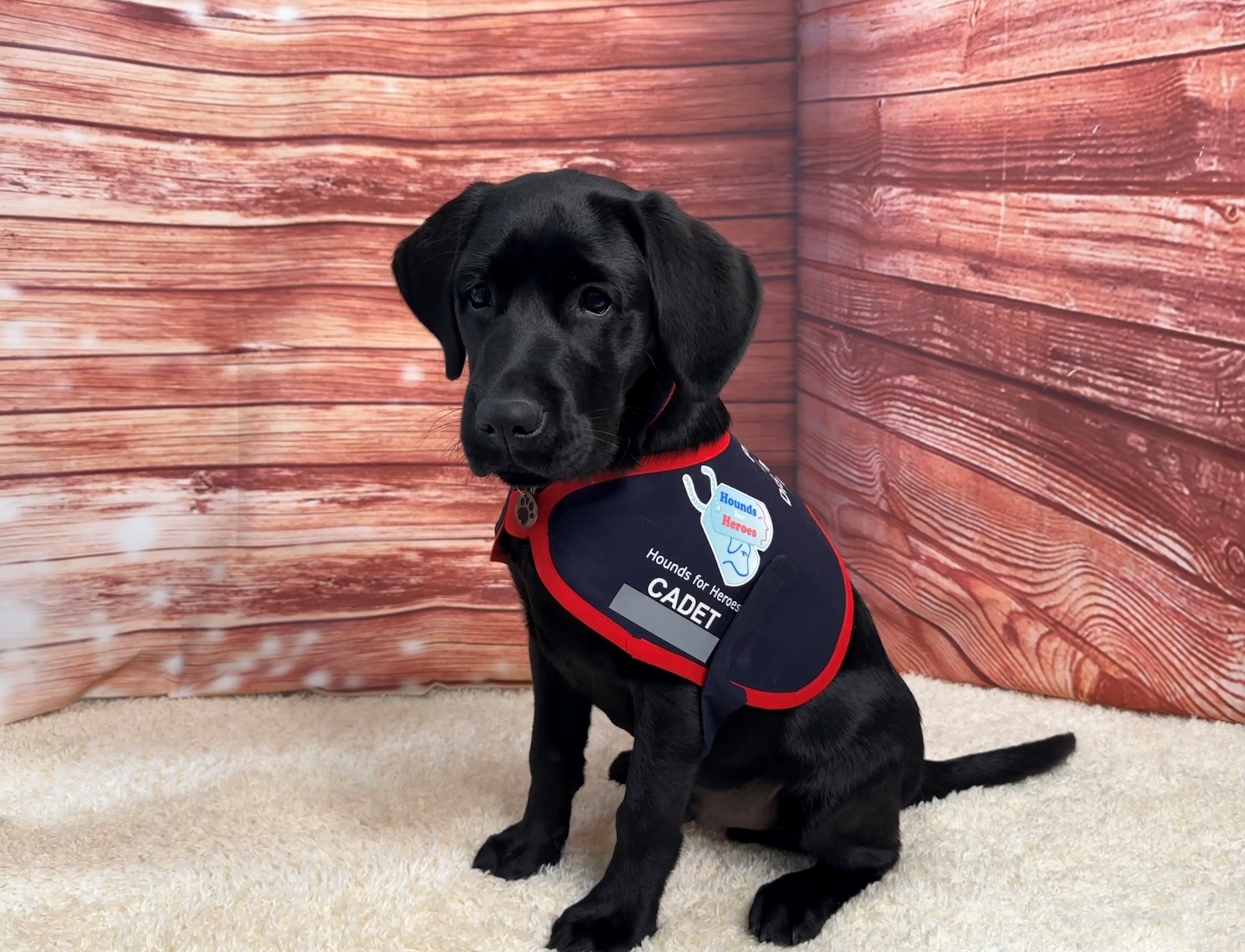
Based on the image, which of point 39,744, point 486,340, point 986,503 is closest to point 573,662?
point 486,340

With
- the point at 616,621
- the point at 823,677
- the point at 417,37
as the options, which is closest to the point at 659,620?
the point at 616,621

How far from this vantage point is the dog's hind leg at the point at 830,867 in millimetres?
1718

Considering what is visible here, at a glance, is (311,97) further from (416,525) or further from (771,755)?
(771,755)

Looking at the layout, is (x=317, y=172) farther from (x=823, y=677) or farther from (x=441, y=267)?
(x=823, y=677)

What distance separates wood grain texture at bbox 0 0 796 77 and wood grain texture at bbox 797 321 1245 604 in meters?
0.69

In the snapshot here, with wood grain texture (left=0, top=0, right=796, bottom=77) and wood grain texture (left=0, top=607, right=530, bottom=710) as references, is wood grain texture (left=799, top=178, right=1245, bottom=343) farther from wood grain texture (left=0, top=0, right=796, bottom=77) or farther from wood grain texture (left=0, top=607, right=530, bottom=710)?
wood grain texture (left=0, top=607, right=530, bottom=710)

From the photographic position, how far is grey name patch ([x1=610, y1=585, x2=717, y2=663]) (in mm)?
1562

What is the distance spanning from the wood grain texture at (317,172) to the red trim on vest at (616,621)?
2.93 feet

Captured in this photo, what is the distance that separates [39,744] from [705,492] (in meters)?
1.64

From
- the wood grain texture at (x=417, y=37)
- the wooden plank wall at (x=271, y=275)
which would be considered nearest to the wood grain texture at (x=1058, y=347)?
the wooden plank wall at (x=271, y=275)

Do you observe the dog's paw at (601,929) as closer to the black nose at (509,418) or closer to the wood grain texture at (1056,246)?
the black nose at (509,418)

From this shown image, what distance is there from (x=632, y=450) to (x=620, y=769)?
0.79 meters

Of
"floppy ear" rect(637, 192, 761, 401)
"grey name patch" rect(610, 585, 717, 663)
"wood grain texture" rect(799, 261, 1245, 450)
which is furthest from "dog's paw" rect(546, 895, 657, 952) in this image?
"wood grain texture" rect(799, 261, 1245, 450)

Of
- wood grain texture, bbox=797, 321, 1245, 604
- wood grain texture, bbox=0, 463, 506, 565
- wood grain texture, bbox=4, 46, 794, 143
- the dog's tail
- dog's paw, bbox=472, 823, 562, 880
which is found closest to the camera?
dog's paw, bbox=472, 823, 562, 880
